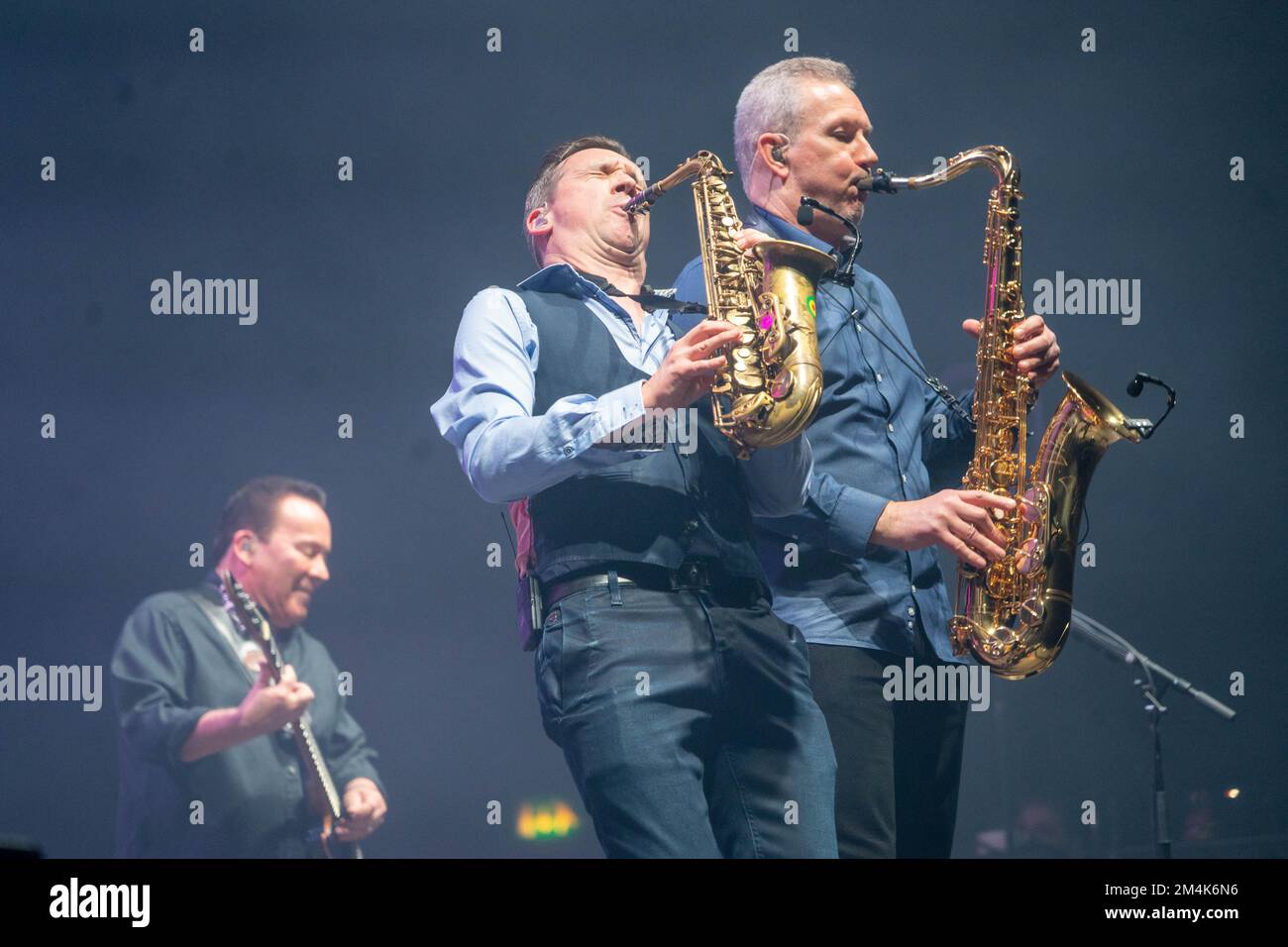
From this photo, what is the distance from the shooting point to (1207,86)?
4.27 metres

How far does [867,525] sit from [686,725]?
65cm

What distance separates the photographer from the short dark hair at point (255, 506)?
3805 millimetres

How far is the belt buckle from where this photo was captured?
116 inches

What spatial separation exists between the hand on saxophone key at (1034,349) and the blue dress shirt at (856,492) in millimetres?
193

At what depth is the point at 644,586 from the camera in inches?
115

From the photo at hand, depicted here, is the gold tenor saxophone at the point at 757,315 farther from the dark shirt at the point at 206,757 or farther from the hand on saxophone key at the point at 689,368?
the dark shirt at the point at 206,757

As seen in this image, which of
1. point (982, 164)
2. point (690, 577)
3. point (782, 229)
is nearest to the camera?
point (690, 577)

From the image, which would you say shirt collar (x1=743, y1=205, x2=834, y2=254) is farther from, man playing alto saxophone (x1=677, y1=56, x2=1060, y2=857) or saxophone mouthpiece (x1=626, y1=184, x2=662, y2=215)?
saxophone mouthpiece (x1=626, y1=184, x2=662, y2=215)

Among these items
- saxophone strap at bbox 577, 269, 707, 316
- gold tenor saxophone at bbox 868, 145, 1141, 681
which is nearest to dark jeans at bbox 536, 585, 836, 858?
saxophone strap at bbox 577, 269, 707, 316

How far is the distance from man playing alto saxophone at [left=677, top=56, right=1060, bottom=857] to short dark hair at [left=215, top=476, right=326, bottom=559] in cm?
109

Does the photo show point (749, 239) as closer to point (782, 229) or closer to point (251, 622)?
point (782, 229)

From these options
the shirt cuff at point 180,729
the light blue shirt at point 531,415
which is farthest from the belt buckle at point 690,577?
the shirt cuff at point 180,729

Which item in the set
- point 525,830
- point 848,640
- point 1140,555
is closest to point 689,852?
point 848,640

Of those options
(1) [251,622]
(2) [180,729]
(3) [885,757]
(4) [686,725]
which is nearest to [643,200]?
(4) [686,725]
